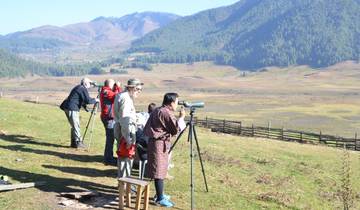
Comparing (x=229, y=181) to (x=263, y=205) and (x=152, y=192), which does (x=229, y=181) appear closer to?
(x=263, y=205)

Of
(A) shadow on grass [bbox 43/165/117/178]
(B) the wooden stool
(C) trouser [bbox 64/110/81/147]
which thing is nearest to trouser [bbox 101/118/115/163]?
(A) shadow on grass [bbox 43/165/117/178]

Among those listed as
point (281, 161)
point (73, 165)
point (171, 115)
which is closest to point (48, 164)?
point (73, 165)

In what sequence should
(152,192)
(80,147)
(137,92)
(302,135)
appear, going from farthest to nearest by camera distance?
1. (302,135)
2. (80,147)
3. (152,192)
4. (137,92)

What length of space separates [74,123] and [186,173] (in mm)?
3915

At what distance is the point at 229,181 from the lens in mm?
15039

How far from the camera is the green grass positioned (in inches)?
477

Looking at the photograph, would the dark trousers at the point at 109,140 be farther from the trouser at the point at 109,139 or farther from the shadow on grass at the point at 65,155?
the shadow on grass at the point at 65,155

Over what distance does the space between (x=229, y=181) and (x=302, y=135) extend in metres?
28.5

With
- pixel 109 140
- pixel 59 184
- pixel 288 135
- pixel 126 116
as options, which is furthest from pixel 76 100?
pixel 288 135

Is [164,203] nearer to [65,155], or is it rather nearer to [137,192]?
[137,192]

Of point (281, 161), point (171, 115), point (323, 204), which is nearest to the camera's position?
point (171, 115)

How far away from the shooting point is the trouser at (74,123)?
15.9m

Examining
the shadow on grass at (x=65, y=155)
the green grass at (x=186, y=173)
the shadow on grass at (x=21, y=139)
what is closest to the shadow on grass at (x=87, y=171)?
the green grass at (x=186, y=173)

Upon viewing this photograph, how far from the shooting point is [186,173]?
1482 centimetres
